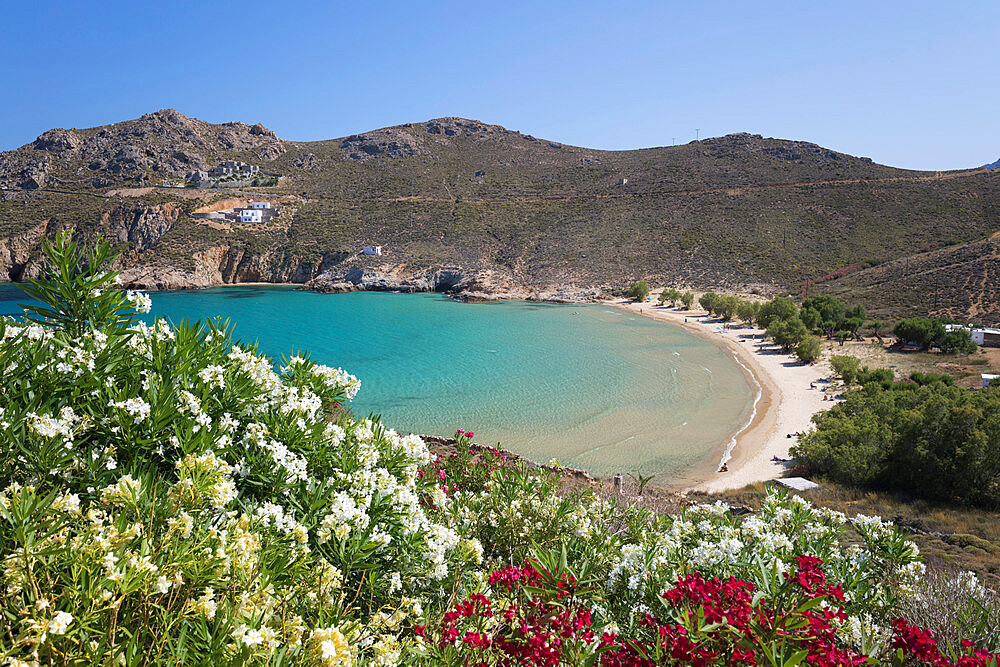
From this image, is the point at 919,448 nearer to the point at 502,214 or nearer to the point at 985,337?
the point at 985,337

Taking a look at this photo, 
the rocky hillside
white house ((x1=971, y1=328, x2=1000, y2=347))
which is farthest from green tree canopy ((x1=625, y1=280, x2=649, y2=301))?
white house ((x1=971, y1=328, x2=1000, y2=347))

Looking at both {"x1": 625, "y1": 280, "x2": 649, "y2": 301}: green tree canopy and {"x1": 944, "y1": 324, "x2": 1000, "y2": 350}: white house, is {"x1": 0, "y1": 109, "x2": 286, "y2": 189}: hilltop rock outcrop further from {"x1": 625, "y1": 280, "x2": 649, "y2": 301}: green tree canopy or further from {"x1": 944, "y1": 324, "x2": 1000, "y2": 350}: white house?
{"x1": 944, "y1": 324, "x2": 1000, "y2": 350}: white house

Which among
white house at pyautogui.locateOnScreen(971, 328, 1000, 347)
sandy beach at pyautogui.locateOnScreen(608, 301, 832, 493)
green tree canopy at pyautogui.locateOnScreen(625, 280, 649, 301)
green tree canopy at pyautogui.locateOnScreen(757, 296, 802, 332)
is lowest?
sandy beach at pyautogui.locateOnScreen(608, 301, 832, 493)

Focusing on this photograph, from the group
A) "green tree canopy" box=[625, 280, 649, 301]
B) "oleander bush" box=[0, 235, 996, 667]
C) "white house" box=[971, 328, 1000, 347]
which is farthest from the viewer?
"green tree canopy" box=[625, 280, 649, 301]

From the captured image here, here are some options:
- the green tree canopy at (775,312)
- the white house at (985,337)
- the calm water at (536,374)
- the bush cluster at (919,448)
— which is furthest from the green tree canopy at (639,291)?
the bush cluster at (919,448)

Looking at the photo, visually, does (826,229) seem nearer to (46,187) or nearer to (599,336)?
(599,336)

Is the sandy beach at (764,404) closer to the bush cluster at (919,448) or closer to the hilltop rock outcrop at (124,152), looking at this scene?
the bush cluster at (919,448)

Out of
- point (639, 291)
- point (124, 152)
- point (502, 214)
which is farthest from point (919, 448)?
point (124, 152)
